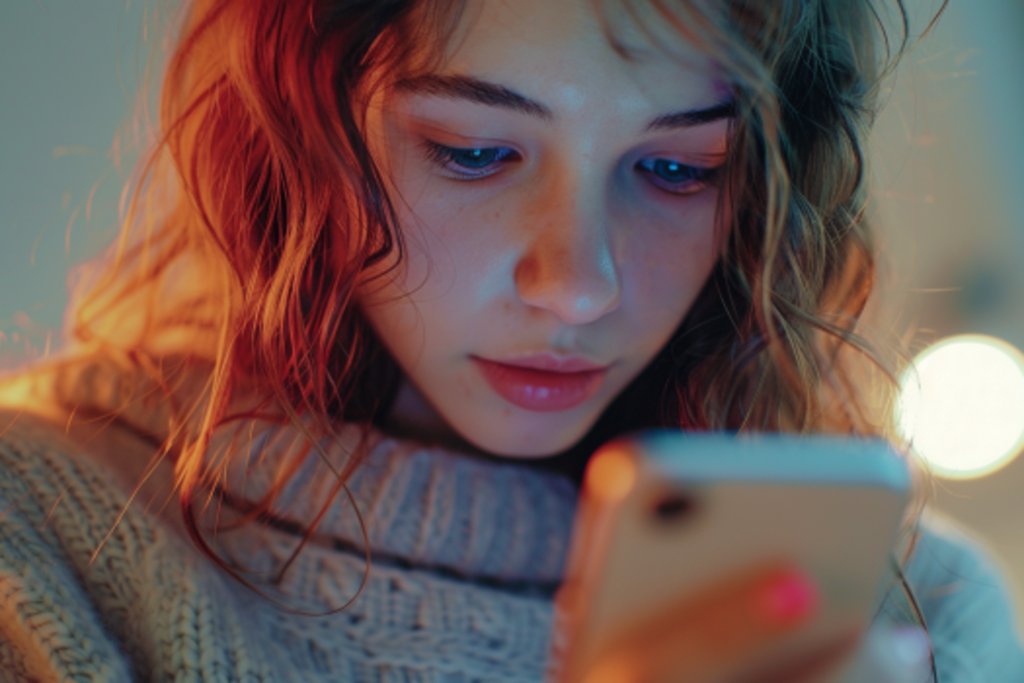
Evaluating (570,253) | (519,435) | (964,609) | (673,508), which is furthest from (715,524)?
(964,609)

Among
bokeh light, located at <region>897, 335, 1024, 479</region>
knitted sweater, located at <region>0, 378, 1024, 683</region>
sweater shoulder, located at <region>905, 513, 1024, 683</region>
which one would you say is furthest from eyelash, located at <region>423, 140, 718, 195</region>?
bokeh light, located at <region>897, 335, 1024, 479</region>

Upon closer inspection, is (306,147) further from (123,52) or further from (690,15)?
(123,52)

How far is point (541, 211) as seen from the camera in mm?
484

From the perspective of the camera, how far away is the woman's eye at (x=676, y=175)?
20.7 inches

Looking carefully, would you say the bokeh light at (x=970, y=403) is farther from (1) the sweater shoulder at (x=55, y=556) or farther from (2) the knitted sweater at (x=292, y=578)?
(1) the sweater shoulder at (x=55, y=556)

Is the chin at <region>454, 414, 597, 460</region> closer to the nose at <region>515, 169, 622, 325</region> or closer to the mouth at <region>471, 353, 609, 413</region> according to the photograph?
the mouth at <region>471, 353, 609, 413</region>

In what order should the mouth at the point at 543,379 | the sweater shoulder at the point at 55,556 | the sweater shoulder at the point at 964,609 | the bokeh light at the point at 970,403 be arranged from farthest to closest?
the bokeh light at the point at 970,403 < the sweater shoulder at the point at 964,609 < the mouth at the point at 543,379 < the sweater shoulder at the point at 55,556

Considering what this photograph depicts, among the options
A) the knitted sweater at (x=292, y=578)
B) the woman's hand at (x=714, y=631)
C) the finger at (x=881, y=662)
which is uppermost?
the woman's hand at (x=714, y=631)

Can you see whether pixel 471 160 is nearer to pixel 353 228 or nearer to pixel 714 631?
pixel 353 228

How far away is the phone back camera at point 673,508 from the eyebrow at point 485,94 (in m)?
0.30

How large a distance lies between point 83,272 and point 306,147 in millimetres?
413

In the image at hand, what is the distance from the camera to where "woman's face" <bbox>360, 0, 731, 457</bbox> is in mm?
447

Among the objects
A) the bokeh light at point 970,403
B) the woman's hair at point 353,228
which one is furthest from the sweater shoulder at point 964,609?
the bokeh light at point 970,403

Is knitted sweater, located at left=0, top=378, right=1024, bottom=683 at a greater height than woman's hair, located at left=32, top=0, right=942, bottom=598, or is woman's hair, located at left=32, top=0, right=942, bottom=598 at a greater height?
woman's hair, located at left=32, top=0, right=942, bottom=598
